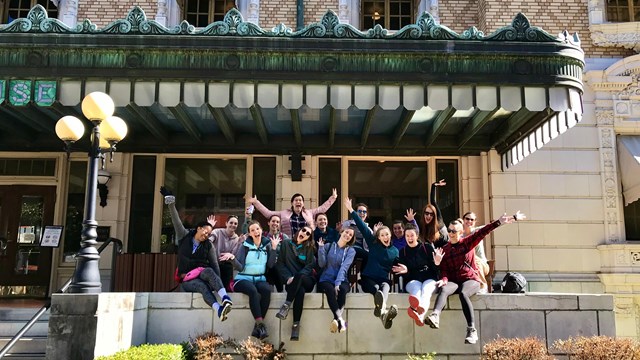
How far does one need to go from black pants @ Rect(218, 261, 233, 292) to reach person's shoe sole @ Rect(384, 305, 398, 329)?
7.92 feet

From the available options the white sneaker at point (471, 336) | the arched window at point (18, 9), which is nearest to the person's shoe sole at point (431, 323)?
the white sneaker at point (471, 336)

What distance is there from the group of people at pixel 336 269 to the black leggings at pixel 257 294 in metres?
0.01

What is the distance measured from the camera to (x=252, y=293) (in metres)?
8.12

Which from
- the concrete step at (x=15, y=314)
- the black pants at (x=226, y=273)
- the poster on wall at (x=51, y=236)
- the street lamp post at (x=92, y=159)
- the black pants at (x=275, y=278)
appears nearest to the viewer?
the street lamp post at (x=92, y=159)

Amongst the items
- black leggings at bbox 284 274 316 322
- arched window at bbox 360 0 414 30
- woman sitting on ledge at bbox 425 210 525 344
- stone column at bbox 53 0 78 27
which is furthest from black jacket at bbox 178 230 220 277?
stone column at bbox 53 0 78 27

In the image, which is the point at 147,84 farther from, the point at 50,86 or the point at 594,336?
the point at 594,336

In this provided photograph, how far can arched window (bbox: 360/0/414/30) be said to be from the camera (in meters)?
14.4

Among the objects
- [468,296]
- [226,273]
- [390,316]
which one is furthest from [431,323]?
[226,273]

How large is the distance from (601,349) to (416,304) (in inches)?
90.5

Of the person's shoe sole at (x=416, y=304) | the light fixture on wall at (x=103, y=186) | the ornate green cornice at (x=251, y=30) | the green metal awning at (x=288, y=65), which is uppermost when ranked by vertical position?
the ornate green cornice at (x=251, y=30)

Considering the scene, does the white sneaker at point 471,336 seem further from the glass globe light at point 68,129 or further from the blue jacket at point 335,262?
the glass globe light at point 68,129

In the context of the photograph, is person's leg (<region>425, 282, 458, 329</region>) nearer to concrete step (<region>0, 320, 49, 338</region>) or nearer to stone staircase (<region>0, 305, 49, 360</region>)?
stone staircase (<region>0, 305, 49, 360</region>)

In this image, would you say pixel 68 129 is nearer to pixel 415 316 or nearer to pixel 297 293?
pixel 297 293

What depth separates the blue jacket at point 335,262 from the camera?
8.18m
